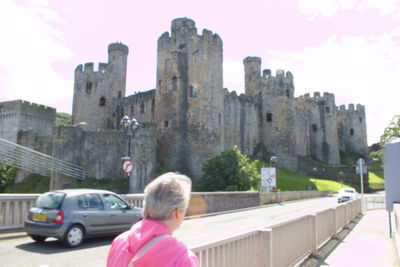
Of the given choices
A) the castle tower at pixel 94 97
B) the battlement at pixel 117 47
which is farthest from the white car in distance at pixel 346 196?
the battlement at pixel 117 47

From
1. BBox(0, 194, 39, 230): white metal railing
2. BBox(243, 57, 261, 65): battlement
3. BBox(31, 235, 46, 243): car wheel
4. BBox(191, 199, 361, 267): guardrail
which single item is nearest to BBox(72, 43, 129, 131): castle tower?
BBox(243, 57, 261, 65): battlement

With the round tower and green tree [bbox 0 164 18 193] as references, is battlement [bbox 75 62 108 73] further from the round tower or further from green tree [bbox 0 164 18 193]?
green tree [bbox 0 164 18 193]

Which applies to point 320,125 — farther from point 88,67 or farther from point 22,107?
point 22,107

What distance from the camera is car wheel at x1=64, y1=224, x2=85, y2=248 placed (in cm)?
848

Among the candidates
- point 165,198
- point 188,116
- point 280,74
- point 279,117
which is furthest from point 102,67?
point 165,198

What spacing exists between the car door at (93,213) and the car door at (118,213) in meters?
0.19

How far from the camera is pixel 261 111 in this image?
167 ft

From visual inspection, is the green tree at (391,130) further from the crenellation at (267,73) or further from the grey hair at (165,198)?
the grey hair at (165,198)

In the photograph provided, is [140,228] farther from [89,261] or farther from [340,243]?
[340,243]

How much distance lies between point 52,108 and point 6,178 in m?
10.9

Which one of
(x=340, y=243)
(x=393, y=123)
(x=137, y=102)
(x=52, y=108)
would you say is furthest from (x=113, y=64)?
(x=340, y=243)

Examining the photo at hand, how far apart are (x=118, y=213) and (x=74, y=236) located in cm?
147

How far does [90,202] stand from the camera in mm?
9391

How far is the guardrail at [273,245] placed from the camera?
4.11 metres
